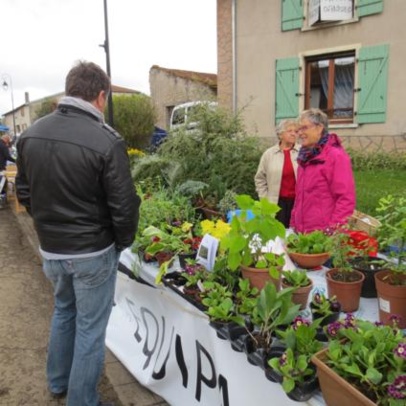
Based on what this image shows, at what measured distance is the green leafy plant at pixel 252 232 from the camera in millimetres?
1562

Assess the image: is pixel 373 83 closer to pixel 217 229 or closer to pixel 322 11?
pixel 322 11

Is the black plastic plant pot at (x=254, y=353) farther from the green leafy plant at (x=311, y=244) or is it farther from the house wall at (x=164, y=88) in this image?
the house wall at (x=164, y=88)

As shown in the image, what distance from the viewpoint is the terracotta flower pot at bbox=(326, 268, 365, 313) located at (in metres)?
1.56

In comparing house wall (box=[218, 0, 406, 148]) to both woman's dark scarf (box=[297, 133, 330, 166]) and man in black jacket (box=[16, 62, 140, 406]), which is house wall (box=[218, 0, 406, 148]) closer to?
woman's dark scarf (box=[297, 133, 330, 166])

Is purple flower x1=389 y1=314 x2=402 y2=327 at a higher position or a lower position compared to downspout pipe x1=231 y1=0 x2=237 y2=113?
lower

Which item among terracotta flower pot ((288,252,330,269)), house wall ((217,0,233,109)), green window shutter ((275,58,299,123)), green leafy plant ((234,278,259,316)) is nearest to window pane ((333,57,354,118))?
green window shutter ((275,58,299,123))

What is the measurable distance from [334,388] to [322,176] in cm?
161

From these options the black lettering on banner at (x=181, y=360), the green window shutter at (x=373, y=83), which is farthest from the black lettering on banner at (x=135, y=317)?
the green window shutter at (x=373, y=83)

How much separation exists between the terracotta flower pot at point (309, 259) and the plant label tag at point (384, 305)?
0.47 meters

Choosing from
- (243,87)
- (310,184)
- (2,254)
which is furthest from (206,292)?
(243,87)

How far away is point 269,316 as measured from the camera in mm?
1384

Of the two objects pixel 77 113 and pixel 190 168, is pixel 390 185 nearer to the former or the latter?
pixel 190 168

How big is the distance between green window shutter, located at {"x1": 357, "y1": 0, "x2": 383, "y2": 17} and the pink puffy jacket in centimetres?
768

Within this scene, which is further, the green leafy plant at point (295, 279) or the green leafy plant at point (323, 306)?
the green leafy plant at point (295, 279)
